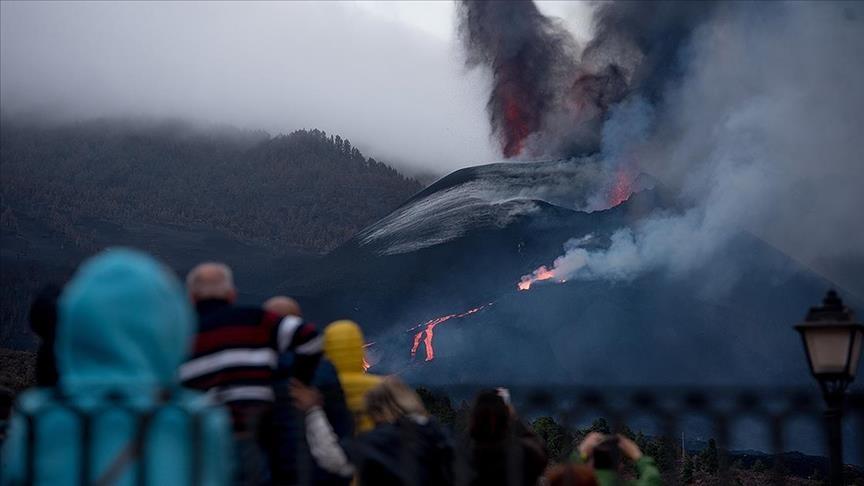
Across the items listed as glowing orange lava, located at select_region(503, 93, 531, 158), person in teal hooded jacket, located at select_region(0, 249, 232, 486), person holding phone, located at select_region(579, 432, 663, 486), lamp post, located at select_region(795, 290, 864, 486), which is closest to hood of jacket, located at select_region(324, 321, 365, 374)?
person holding phone, located at select_region(579, 432, 663, 486)

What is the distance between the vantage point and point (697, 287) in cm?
6956

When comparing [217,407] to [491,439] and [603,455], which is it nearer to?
[491,439]

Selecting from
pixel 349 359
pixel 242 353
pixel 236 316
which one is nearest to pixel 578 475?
pixel 349 359

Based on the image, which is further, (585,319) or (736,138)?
(736,138)

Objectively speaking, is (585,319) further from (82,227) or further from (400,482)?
(400,482)

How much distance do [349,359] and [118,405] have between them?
11.4 ft

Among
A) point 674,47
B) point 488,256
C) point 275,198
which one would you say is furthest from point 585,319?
point 275,198

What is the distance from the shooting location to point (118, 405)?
11.6 ft

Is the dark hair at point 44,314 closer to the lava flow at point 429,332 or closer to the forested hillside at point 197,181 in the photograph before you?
the lava flow at point 429,332

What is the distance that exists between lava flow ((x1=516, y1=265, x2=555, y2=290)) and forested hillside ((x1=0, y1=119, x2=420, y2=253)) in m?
20.3

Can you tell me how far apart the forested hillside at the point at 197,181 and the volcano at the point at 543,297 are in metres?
11.9

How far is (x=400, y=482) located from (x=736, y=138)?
69.8 m

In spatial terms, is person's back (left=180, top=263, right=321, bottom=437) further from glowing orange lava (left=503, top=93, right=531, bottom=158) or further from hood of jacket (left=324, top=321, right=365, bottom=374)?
glowing orange lava (left=503, top=93, right=531, bottom=158)

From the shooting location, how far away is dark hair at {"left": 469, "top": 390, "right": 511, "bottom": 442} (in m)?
6.21
